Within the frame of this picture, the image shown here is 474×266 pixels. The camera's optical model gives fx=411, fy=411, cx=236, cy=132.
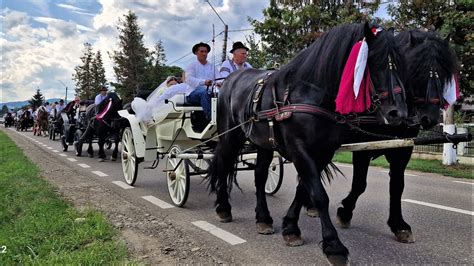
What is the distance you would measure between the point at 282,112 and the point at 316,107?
1.13 feet

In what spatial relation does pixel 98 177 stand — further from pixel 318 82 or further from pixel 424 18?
pixel 424 18

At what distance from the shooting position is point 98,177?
8.19 meters

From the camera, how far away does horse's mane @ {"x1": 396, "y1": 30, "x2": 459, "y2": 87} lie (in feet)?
12.2

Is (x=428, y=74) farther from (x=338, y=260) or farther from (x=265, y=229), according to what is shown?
(x=265, y=229)

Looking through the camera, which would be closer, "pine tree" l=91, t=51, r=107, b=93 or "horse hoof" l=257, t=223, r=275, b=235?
"horse hoof" l=257, t=223, r=275, b=235

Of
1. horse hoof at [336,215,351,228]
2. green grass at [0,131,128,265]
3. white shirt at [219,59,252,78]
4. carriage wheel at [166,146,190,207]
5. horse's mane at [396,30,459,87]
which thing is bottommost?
green grass at [0,131,128,265]

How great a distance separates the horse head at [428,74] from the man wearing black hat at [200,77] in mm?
2855

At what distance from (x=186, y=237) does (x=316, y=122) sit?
71.5 inches

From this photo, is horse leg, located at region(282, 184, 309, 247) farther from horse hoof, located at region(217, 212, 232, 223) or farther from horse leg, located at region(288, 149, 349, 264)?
horse hoof, located at region(217, 212, 232, 223)

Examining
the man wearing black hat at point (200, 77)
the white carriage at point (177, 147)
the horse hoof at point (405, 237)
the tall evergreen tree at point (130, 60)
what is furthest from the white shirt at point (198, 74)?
the tall evergreen tree at point (130, 60)

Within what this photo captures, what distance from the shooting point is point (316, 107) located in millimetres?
3518

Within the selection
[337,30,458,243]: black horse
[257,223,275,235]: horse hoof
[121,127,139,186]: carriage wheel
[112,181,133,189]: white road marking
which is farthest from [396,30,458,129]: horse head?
[112,181,133,189]: white road marking

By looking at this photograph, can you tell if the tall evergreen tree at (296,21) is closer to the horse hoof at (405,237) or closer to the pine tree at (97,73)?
the horse hoof at (405,237)

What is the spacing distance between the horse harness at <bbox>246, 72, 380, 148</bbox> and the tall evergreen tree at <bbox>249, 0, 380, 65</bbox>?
46.4 feet
